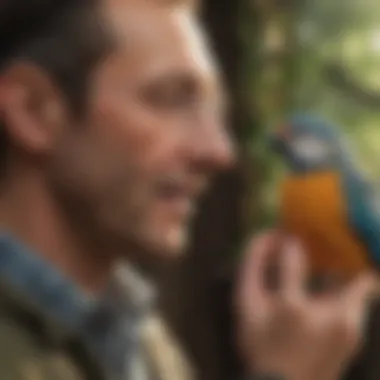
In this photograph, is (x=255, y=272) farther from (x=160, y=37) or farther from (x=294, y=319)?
(x=160, y=37)

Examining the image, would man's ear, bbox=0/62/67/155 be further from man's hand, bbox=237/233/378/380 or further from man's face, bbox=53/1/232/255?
man's hand, bbox=237/233/378/380

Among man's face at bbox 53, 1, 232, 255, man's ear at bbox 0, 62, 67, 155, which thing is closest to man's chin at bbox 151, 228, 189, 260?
man's face at bbox 53, 1, 232, 255

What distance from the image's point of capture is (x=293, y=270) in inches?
26.8

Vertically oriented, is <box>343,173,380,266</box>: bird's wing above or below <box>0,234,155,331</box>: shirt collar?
above

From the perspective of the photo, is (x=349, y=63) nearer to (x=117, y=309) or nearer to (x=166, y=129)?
(x=166, y=129)

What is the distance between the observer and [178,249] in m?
0.66

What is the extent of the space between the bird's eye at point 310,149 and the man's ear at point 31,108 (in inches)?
6.9

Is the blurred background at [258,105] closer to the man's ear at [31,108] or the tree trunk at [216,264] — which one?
the tree trunk at [216,264]

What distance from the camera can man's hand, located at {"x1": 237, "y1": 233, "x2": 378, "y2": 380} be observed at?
67 centimetres

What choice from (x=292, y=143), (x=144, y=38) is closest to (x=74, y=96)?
(x=144, y=38)

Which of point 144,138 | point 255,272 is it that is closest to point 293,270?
point 255,272

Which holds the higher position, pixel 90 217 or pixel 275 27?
pixel 275 27

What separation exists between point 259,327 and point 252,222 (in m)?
0.08

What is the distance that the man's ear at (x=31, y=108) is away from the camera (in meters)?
0.62
